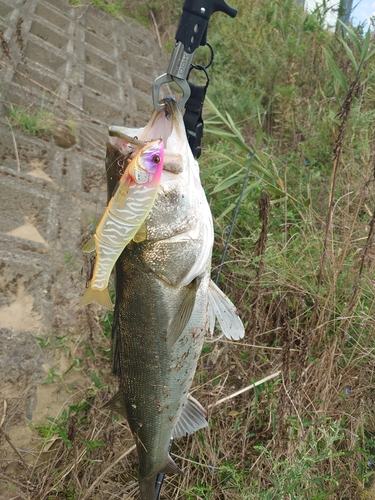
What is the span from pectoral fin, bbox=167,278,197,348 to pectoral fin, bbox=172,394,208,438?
39cm

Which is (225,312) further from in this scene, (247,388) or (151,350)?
(247,388)

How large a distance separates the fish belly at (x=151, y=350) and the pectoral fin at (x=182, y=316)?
0.02 metres

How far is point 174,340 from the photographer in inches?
65.0

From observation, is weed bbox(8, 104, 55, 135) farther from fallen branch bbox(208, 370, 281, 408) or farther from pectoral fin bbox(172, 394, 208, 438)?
pectoral fin bbox(172, 394, 208, 438)

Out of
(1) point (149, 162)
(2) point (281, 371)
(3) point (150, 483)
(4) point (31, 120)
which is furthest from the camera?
(4) point (31, 120)

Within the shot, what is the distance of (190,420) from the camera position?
1901mm

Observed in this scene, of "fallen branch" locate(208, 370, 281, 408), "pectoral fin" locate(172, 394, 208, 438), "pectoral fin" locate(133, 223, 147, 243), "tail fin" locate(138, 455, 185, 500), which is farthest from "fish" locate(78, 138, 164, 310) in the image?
"fallen branch" locate(208, 370, 281, 408)

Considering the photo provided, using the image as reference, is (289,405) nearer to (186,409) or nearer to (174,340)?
(186,409)

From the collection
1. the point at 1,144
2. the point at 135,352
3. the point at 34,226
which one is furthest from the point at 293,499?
the point at 1,144

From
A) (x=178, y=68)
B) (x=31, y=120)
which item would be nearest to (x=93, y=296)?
(x=178, y=68)

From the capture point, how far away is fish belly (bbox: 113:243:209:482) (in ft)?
5.33

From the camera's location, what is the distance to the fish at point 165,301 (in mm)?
1546

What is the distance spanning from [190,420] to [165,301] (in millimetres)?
594

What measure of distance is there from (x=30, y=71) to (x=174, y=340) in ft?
15.5
